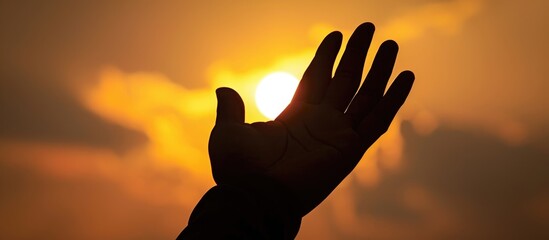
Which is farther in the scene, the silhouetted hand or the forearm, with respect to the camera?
the silhouetted hand

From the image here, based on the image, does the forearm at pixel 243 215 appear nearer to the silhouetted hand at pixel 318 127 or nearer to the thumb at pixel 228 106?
the silhouetted hand at pixel 318 127

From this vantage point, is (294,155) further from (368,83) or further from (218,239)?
(218,239)

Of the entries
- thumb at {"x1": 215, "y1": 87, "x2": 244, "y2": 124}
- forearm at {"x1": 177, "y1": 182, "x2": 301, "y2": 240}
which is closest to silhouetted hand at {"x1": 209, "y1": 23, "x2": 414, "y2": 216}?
thumb at {"x1": 215, "y1": 87, "x2": 244, "y2": 124}

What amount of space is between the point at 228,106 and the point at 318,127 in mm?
645

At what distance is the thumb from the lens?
2.87 metres

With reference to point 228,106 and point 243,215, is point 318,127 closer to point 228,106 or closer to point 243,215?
point 228,106

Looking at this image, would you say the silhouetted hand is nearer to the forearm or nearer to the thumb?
the thumb

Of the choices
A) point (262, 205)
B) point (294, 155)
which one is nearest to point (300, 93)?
point (294, 155)

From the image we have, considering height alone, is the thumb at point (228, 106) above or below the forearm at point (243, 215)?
above

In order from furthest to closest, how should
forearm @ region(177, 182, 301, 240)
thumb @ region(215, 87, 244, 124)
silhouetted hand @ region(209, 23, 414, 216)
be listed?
thumb @ region(215, 87, 244, 124) → silhouetted hand @ region(209, 23, 414, 216) → forearm @ region(177, 182, 301, 240)

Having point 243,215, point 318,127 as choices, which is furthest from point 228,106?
point 243,215

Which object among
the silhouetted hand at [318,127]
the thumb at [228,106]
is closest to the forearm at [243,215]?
the silhouetted hand at [318,127]

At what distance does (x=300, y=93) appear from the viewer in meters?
3.22

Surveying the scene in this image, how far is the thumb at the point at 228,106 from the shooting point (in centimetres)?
287
